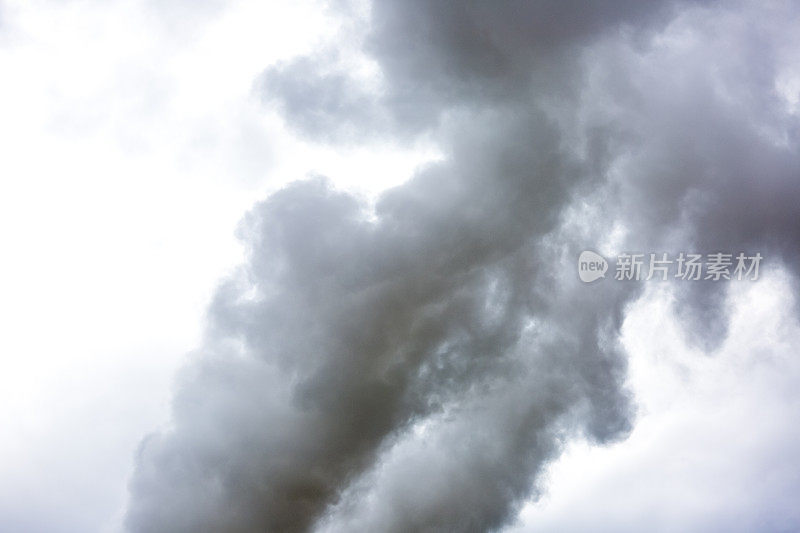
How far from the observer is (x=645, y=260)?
151ft

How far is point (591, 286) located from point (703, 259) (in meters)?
7.10

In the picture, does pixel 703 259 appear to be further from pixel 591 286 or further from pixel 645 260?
pixel 591 286

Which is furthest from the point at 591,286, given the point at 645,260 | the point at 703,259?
the point at 703,259

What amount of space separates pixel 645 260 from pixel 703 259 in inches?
151

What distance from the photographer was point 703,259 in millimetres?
46688

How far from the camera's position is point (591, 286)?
47.2 meters

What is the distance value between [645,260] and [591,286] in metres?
3.64
